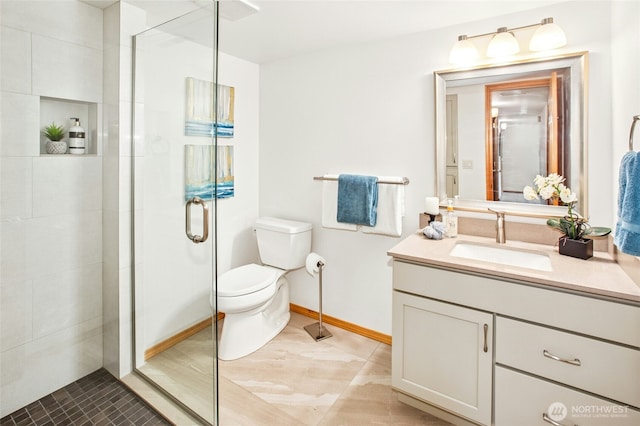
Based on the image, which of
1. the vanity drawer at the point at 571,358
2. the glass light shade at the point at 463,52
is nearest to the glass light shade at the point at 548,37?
the glass light shade at the point at 463,52

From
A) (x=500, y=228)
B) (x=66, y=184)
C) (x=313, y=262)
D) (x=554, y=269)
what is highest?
(x=66, y=184)

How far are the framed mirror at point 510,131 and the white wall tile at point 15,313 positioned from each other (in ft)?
7.68

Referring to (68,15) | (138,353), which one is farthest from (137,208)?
(68,15)

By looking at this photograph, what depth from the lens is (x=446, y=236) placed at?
2051 mm

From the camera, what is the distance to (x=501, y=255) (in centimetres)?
186

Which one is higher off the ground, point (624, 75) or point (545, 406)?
point (624, 75)

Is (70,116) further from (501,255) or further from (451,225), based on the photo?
(501,255)

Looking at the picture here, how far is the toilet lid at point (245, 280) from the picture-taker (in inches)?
86.0

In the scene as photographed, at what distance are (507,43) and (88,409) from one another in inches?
116

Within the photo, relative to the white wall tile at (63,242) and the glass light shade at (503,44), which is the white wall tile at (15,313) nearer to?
the white wall tile at (63,242)

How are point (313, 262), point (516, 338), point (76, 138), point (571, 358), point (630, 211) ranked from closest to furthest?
point (630, 211) → point (571, 358) → point (516, 338) → point (76, 138) → point (313, 262)

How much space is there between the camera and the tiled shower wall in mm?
1611

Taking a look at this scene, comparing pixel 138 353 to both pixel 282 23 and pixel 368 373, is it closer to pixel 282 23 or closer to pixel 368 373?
pixel 368 373

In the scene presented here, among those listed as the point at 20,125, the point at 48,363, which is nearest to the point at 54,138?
the point at 20,125
